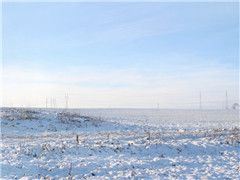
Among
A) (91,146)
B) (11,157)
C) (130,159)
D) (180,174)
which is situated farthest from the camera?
(91,146)

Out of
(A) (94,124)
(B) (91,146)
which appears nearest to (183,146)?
(B) (91,146)

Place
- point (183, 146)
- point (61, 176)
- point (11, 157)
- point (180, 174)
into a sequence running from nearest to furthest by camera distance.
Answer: point (61, 176) → point (180, 174) → point (11, 157) → point (183, 146)

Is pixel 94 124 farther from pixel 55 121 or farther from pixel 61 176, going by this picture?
pixel 61 176

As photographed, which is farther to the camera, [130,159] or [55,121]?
[55,121]

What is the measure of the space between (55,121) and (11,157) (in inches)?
510

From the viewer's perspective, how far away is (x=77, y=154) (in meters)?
11.5

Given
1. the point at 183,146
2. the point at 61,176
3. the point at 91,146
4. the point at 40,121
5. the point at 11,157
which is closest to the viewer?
the point at 61,176

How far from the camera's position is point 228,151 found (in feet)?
44.9

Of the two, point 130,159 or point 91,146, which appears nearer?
point 130,159

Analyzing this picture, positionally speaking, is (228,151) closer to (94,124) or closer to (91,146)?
(91,146)

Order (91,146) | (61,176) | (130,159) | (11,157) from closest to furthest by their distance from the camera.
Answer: (61,176), (11,157), (130,159), (91,146)

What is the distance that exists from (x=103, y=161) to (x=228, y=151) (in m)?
7.44

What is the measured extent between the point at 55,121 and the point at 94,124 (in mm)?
3648

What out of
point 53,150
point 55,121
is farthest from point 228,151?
point 55,121
